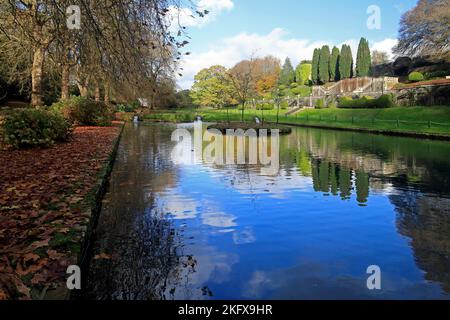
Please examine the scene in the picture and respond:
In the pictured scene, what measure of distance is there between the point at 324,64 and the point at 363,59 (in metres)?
10.4

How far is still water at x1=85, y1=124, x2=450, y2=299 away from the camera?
441cm

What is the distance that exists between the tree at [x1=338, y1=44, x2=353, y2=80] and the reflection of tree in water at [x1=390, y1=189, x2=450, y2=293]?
7811 cm

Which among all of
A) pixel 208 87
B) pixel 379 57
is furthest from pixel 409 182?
pixel 379 57

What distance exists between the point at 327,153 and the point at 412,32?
124 feet

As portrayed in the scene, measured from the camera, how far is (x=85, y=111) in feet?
91.8

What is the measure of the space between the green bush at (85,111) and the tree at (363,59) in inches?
2422

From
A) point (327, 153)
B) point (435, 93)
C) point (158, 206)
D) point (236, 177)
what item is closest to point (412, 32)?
point (435, 93)

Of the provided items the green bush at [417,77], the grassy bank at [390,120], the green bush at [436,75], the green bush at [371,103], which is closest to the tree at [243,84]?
the grassy bank at [390,120]

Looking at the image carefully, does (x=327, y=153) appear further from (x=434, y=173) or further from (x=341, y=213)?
(x=341, y=213)

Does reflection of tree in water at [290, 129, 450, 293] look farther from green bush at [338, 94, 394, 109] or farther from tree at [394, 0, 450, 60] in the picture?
green bush at [338, 94, 394, 109]

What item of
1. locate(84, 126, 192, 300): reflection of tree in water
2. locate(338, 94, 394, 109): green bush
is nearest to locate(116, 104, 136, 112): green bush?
locate(338, 94, 394, 109): green bush

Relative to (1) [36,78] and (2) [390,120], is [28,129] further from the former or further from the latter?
(2) [390,120]

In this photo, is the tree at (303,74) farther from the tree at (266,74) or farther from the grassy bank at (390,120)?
the grassy bank at (390,120)

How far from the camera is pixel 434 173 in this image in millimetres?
12523
